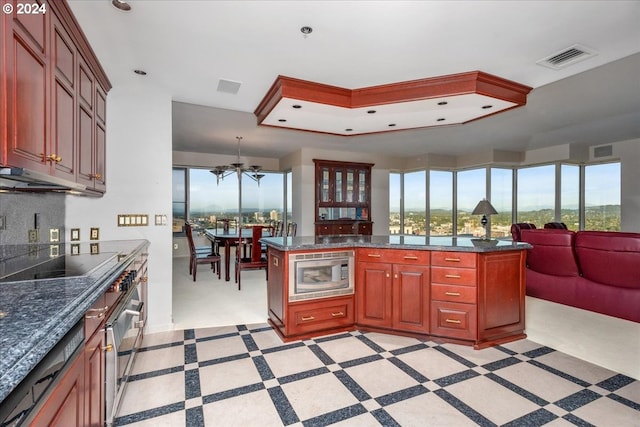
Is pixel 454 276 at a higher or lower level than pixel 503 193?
lower

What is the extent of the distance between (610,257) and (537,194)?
489 cm

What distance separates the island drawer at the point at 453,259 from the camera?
2.69m

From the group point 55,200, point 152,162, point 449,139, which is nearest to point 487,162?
point 449,139

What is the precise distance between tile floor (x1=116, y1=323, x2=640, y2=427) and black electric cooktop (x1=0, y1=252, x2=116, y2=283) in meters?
0.91

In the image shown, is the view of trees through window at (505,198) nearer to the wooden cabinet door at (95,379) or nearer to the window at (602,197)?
the window at (602,197)

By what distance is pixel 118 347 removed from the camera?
5.24ft

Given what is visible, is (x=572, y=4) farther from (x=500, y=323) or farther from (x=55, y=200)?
(x=55, y=200)

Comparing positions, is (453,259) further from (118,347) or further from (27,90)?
(27,90)

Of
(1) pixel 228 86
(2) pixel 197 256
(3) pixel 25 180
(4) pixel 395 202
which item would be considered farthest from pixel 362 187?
(3) pixel 25 180

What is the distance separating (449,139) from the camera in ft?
20.2

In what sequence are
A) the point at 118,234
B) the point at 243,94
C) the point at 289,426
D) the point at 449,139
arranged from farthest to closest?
the point at 449,139 < the point at 243,94 < the point at 118,234 < the point at 289,426

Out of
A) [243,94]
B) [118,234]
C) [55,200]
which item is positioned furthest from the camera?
[243,94]

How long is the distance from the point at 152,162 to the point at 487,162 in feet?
23.8

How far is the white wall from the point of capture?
2988 mm
